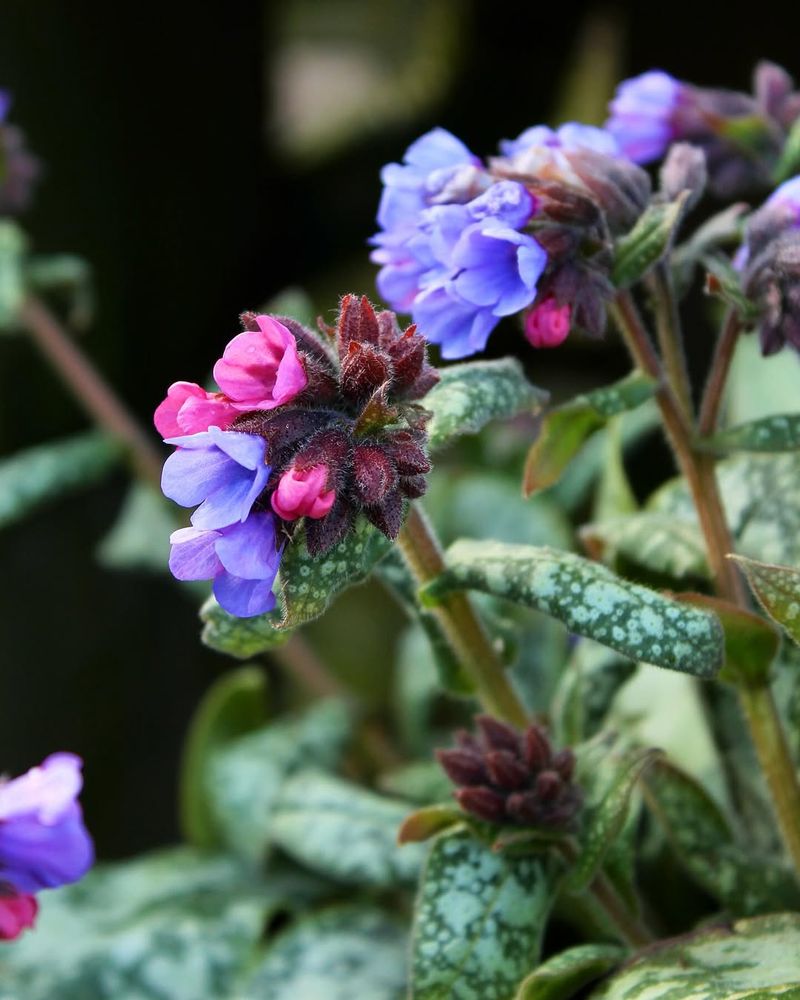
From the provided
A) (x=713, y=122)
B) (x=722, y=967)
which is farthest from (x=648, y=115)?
(x=722, y=967)

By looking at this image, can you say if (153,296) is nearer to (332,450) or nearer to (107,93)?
(107,93)

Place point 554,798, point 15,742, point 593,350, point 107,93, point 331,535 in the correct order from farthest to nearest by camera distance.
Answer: point 593,350, point 107,93, point 15,742, point 554,798, point 331,535

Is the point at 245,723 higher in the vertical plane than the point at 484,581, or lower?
lower

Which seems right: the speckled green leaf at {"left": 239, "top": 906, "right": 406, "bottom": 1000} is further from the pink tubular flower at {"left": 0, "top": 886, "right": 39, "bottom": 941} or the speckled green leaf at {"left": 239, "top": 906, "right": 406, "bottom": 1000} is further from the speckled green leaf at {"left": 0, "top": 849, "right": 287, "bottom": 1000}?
the pink tubular flower at {"left": 0, "top": 886, "right": 39, "bottom": 941}

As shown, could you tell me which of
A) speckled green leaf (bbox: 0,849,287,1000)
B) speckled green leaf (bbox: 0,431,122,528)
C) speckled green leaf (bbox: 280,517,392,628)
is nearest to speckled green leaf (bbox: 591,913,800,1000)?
speckled green leaf (bbox: 280,517,392,628)

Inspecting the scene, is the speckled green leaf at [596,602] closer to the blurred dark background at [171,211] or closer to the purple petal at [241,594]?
the purple petal at [241,594]

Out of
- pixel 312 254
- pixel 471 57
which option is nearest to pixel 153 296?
pixel 312 254
